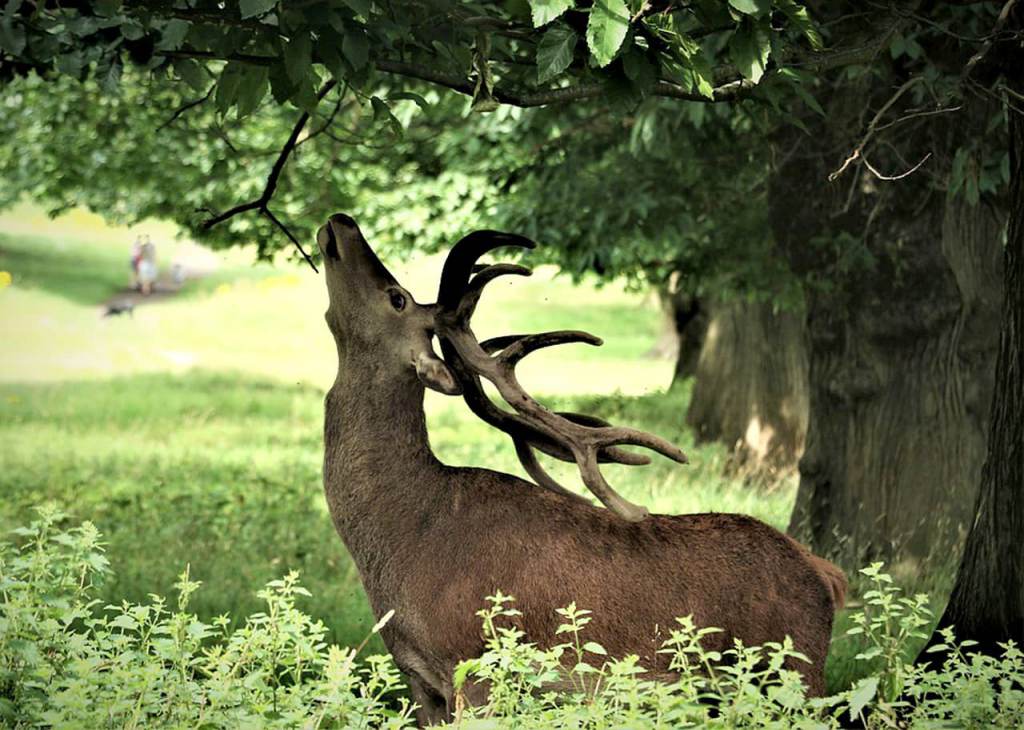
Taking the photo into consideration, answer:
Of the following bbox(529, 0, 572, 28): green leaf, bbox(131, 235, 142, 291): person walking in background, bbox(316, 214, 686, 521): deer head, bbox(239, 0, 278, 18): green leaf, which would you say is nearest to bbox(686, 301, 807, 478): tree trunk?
bbox(316, 214, 686, 521): deer head

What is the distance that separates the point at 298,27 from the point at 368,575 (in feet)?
6.41

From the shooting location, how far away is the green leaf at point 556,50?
5.00 metres

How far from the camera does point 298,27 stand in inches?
225

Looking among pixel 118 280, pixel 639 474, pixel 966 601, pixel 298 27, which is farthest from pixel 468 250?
pixel 118 280

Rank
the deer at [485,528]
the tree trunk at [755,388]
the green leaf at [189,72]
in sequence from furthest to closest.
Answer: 1. the tree trunk at [755,388]
2. the green leaf at [189,72]
3. the deer at [485,528]

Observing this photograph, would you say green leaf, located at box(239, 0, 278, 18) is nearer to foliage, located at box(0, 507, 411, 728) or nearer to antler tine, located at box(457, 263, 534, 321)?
antler tine, located at box(457, 263, 534, 321)

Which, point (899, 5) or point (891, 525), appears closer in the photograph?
point (899, 5)

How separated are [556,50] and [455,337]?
117 cm

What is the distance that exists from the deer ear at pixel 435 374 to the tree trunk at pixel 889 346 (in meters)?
5.97

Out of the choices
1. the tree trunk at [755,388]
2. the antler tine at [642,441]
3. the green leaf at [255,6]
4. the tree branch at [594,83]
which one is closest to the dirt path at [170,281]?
the tree trunk at [755,388]

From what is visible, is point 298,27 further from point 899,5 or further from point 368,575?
point 899,5

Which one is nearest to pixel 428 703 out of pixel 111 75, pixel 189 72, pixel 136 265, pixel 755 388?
pixel 111 75

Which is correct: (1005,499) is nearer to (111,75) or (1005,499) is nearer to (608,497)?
(608,497)

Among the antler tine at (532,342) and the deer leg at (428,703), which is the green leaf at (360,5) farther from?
the deer leg at (428,703)
